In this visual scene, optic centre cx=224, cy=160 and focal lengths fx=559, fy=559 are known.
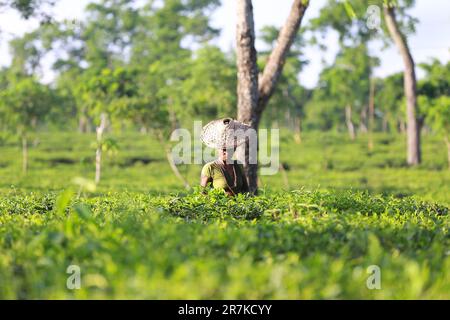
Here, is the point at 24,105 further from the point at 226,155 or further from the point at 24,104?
the point at 226,155

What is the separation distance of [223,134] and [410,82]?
1935cm

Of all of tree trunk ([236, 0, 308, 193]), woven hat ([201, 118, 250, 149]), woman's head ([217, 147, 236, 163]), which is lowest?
woman's head ([217, 147, 236, 163])

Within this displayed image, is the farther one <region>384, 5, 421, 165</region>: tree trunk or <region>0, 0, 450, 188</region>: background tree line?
<region>384, 5, 421, 165</region>: tree trunk

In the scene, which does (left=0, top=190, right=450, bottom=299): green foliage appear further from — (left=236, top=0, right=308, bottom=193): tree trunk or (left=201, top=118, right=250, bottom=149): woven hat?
Answer: (left=236, top=0, right=308, bottom=193): tree trunk

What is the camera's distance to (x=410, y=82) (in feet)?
79.3

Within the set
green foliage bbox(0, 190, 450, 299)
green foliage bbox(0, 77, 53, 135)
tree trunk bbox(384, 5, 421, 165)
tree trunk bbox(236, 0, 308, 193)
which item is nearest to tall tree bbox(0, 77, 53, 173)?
green foliage bbox(0, 77, 53, 135)

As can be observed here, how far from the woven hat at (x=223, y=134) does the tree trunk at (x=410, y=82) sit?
18548 millimetres

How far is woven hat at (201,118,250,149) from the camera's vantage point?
22.4 feet

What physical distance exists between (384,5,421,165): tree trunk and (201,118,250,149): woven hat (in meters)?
18.5

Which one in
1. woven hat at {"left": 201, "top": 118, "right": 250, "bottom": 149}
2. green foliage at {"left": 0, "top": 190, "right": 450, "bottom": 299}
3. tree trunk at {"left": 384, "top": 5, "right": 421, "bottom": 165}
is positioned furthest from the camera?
tree trunk at {"left": 384, "top": 5, "right": 421, "bottom": 165}

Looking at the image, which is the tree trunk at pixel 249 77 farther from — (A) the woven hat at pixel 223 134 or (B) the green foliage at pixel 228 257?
(B) the green foliage at pixel 228 257
